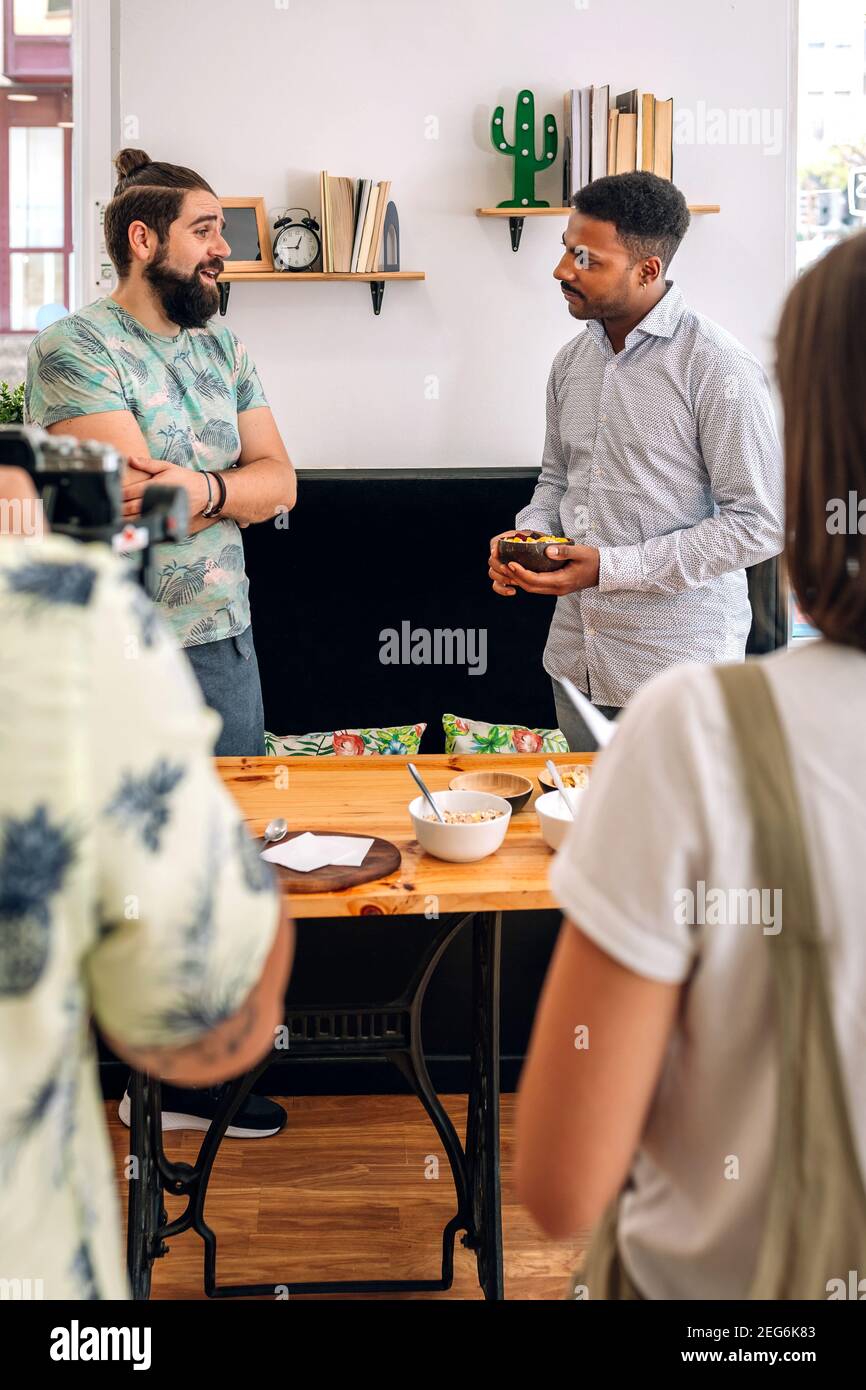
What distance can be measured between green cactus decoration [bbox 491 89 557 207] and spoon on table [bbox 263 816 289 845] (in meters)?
2.58

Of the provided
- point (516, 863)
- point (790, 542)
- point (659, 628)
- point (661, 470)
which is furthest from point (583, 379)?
point (790, 542)

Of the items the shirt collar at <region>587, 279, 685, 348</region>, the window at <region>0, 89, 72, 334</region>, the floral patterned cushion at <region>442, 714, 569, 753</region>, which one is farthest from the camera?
the window at <region>0, 89, 72, 334</region>

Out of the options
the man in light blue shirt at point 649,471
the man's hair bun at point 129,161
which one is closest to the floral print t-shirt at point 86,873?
the man in light blue shirt at point 649,471

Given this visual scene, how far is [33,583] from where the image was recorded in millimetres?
626

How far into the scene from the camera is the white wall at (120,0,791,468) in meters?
3.75

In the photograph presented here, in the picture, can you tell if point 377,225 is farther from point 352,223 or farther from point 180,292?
point 180,292

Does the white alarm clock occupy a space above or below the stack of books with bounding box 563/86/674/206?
below

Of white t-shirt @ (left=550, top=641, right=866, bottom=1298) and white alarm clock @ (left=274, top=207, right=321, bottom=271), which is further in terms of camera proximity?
white alarm clock @ (left=274, top=207, right=321, bottom=271)

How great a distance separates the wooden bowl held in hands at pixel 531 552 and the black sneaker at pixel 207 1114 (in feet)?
4.22

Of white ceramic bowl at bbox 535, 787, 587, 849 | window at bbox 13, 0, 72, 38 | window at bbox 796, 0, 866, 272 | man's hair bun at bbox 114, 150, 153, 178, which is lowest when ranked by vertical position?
white ceramic bowl at bbox 535, 787, 587, 849

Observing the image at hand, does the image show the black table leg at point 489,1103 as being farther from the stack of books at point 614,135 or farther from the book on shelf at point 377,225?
the stack of books at point 614,135

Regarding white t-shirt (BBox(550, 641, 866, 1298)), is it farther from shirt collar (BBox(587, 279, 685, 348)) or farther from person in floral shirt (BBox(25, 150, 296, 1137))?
shirt collar (BBox(587, 279, 685, 348))

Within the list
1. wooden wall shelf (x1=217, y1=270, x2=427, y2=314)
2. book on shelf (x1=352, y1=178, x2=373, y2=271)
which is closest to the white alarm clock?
wooden wall shelf (x1=217, y1=270, x2=427, y2=314)

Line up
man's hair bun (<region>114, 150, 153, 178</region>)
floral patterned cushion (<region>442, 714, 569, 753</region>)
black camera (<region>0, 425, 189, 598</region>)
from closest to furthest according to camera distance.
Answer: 1. black camera (<region>0, 425, 189, 598</region>)
2. man's hair bun (<region>114, 150, 153, 178</region>)
3. floral patterned cushion (<region>442, 714, 569, 753</region>)
